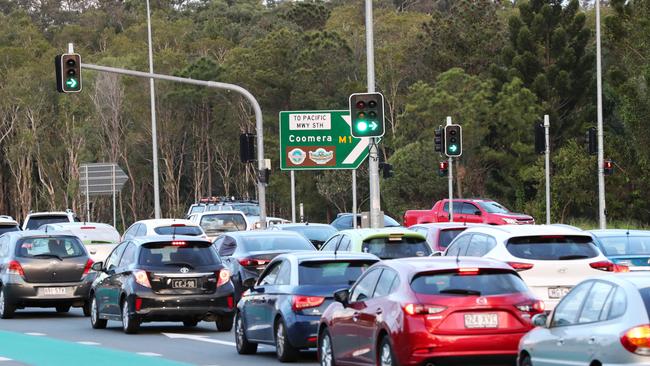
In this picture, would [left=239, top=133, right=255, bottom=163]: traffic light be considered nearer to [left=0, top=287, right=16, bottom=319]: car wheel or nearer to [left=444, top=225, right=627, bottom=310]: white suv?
[left=0, top=287, right=16, bottom=319]: car wheel

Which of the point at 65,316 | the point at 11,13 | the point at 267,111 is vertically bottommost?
the point at 65,316

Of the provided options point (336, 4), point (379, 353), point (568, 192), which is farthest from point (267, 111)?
point (379, 353)

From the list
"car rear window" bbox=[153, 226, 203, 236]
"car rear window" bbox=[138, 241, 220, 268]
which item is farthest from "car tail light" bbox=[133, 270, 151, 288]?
"car rear window" bbox=[153, 226, 203, 236]

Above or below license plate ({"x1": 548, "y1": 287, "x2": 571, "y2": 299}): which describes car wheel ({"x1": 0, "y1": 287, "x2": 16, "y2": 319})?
below

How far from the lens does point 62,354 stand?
21516 mm

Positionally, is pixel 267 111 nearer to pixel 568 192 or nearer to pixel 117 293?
pixel 568 192

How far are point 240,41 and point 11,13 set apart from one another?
30431mm

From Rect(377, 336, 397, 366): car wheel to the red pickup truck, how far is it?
41.6m

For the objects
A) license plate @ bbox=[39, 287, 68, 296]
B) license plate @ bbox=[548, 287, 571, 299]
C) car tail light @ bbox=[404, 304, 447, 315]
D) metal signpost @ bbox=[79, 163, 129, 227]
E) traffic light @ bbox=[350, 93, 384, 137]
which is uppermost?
traffic light @ bbox=[350, 93, 384, 137]

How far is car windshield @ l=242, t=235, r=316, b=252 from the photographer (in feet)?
94.8

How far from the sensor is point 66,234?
2981 centimetres

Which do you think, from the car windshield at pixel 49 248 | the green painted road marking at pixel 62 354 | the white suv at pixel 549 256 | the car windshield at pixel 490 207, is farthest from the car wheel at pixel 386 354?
the car windshield at pixel 490 207

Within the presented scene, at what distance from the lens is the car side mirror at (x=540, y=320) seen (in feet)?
46.0

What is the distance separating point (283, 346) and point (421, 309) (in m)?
4.48
